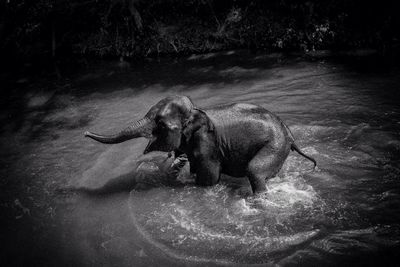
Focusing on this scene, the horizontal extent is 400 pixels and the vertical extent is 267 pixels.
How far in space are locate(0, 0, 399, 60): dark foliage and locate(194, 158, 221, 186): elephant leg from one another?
22.7 feet

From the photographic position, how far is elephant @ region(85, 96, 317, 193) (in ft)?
13.0

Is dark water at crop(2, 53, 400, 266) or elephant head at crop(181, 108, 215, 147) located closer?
dark water at crop(2, 53, 400, 266)

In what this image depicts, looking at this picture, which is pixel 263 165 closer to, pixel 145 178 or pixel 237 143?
pixel 237 143

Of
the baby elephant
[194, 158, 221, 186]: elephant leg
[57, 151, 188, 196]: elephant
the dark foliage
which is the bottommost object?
[57, 151, 188, 196]: elephant

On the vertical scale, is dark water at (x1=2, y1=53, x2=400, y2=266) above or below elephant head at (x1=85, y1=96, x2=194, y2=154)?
below

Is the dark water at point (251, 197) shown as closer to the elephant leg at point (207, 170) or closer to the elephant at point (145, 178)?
the elephant at point (145, 178)

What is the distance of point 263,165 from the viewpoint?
12.7ft

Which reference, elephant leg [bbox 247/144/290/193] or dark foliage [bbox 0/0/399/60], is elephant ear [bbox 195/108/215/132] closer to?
elephant leg [bbox 247/144/290/193]

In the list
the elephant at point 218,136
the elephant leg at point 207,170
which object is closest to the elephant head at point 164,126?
the elephant at point 218,136

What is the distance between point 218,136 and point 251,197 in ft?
2.67

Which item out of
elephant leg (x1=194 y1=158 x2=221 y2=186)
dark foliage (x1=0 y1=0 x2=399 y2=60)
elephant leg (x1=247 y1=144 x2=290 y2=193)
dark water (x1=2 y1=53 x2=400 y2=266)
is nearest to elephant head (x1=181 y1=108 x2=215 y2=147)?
elephant leg (x1=194 y1=158 x2=221 y2=186)

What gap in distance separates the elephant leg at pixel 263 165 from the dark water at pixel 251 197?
20 cm

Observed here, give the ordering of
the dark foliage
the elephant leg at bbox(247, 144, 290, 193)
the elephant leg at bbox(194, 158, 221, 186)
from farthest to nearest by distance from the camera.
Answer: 1. the dark foliage
2. the elephant leg at bbox(194, 158, 221, 186)
3. the elephant leg at bbox(247, 144, 290, 193)

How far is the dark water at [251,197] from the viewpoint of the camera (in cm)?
346
